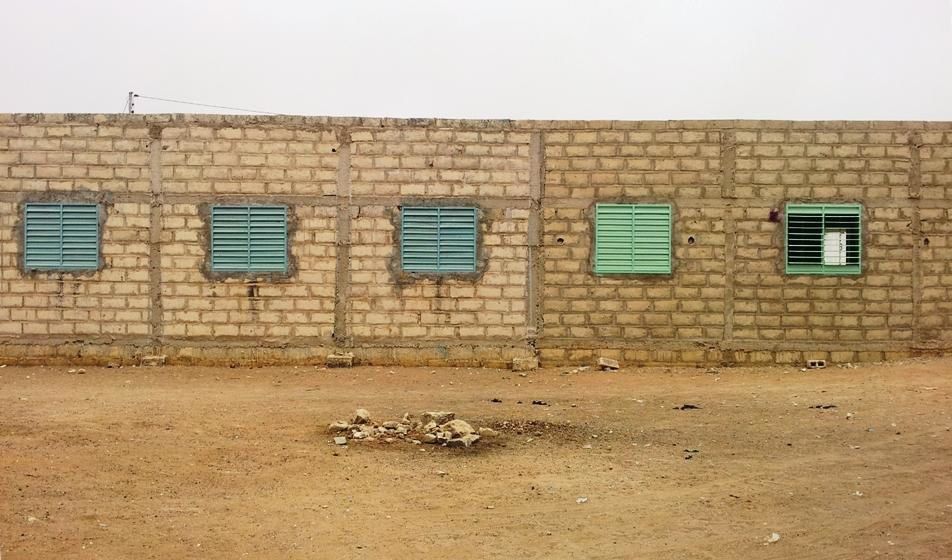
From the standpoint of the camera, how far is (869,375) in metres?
10.0

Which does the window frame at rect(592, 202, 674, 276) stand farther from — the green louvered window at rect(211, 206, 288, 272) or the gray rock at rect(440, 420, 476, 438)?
the gray rock at rect(440, 420, 476, 438)

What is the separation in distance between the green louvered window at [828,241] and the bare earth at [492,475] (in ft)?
6.38

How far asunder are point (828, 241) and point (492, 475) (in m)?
6.99

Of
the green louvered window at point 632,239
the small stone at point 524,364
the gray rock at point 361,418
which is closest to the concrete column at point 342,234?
the small stone at point 524,364

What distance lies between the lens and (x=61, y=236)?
1112 cm

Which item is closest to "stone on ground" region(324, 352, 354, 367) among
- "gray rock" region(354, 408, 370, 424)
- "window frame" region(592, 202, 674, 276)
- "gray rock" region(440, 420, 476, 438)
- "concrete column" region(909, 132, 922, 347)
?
"window frame" region(592, 202, 674, 276)

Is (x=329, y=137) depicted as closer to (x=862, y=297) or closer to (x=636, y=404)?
(x=636, y=404)

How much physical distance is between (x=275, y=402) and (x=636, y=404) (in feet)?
12.3

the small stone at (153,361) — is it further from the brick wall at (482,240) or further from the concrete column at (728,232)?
the concrete column at (728,232)

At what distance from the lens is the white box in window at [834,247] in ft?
36.3

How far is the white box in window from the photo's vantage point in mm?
11062

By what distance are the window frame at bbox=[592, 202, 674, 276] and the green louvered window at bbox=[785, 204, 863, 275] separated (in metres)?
1.53

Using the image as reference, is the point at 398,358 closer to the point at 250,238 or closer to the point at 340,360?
the point at 340,360

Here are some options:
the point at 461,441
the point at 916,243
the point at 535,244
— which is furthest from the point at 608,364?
the point at 461,441
